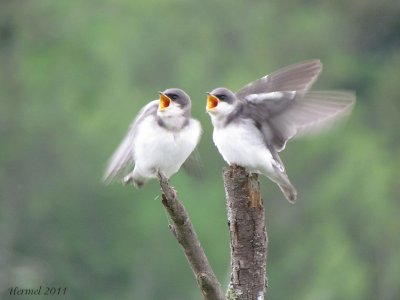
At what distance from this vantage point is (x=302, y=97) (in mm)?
8844

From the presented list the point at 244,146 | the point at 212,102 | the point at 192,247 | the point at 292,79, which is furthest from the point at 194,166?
the point at 192,247

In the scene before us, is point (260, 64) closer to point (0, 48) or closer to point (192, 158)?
point (0, 48)

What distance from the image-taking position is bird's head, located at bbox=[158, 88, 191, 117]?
8.56 metres

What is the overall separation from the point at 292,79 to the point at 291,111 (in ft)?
0.58

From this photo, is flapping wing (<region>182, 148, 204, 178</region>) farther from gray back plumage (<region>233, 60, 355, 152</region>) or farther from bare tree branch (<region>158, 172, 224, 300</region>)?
bare tree branch (<region>158, 172, 224, 300</region>)

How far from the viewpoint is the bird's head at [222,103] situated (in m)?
8.66

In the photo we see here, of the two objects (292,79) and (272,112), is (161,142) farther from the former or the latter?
(292,79)

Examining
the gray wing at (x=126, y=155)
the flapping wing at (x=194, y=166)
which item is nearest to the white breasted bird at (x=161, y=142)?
the gray wing at (x=126, y=155)

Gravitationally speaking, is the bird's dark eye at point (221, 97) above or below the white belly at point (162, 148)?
above

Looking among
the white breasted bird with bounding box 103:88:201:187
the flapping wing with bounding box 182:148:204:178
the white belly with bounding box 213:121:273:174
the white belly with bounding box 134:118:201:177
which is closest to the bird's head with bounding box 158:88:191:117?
the white breasted bird with bounding box 103:88:201:187

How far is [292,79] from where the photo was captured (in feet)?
28.6

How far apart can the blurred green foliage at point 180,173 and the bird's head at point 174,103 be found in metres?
15.4

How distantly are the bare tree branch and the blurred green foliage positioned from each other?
17.2 m

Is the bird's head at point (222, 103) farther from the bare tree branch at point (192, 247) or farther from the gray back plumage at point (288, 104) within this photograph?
the bare tree branch at point (192, 247)
